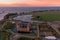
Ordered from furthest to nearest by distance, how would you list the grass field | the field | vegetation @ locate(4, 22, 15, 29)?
1. the field
2. vegetation @ locate(4, 22, 15, 29)
3. the grass field

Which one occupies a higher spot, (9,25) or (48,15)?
(48,15)

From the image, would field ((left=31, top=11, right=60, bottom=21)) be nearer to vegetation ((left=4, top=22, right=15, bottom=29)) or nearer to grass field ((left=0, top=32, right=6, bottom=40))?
vegetation ((left=4, top=22, right=15, bottom=29))

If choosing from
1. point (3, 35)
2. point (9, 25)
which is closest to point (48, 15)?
point (9, 25)

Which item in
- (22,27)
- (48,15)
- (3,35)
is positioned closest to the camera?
(3,35)

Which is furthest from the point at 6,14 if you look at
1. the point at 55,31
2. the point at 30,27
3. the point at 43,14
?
the point at 55,31

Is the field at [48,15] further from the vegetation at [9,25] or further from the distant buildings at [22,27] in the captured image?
the vegetation at [9,25]

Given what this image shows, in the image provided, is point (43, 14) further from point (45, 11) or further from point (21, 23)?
point (21, 23)

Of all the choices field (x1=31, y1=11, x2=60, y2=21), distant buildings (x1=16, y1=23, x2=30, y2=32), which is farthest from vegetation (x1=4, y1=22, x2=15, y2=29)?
field (x1=31, y1=11, x2=60, y2=21)

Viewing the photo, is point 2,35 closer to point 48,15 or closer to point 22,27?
point 22,27

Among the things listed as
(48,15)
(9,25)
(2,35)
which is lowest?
(2,35)

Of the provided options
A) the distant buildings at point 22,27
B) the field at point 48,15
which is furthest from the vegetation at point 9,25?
the field at point 48,15

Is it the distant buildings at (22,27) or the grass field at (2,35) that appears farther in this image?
the distant buildings at (22,27)

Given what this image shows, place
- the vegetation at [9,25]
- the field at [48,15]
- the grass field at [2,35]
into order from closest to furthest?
the grass field at [2,35]
the vegetation at [9,25]
the field at [48,15]
